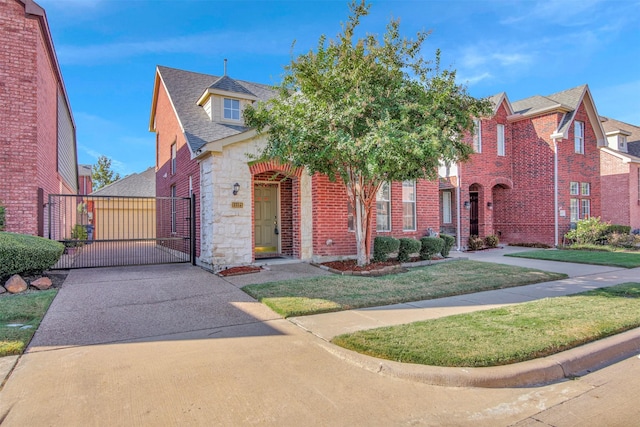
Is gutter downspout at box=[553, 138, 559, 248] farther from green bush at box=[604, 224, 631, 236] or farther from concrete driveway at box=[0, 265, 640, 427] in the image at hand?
concrete driveway at box=[0, 265, 640, 427]

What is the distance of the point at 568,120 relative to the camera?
1680cm

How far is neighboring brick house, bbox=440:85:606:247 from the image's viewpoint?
16641mm

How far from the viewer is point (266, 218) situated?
11664 mm

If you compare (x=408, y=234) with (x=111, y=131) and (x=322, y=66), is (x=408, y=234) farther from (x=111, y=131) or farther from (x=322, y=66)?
(x=111, y=131)

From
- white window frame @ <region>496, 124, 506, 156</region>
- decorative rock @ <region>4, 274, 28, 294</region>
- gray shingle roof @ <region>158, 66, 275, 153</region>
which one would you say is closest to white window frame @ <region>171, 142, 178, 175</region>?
gray shingle roof @ <region>158, 66, 275, 153</region>

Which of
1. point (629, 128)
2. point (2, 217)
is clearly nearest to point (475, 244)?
point (2, 217)

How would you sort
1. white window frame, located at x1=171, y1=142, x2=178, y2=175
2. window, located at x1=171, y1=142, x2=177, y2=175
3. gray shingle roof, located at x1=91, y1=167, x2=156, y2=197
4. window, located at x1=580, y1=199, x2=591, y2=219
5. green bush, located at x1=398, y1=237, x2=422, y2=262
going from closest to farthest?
green bush, located at x1=398, y1=237, x2=422, y2=262, white window frame, located at x1=171, y1=142, x2=178, y2=175, window, located at x1=171, y1=142, x2=177, y2=175, window, located at x1=580, y1=199, x2=591, y2=219, gray shingle roof, located at x1=91, y1=167, x2=156, y2=197

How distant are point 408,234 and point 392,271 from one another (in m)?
3.23

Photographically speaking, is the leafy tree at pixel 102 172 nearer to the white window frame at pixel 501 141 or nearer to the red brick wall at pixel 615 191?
the white window frame at pixel 501 141

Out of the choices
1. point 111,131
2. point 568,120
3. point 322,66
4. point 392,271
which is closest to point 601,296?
point 392,271

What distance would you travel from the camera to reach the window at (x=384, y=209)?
11.9 meters

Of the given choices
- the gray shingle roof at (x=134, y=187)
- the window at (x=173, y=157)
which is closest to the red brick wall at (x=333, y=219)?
the window at (x=173, y=157)

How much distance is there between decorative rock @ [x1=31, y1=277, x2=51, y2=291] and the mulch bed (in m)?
3.47

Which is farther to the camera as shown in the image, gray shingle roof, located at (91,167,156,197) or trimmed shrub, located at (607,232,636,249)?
gray shingle roof, located at (91,167,156,197)
